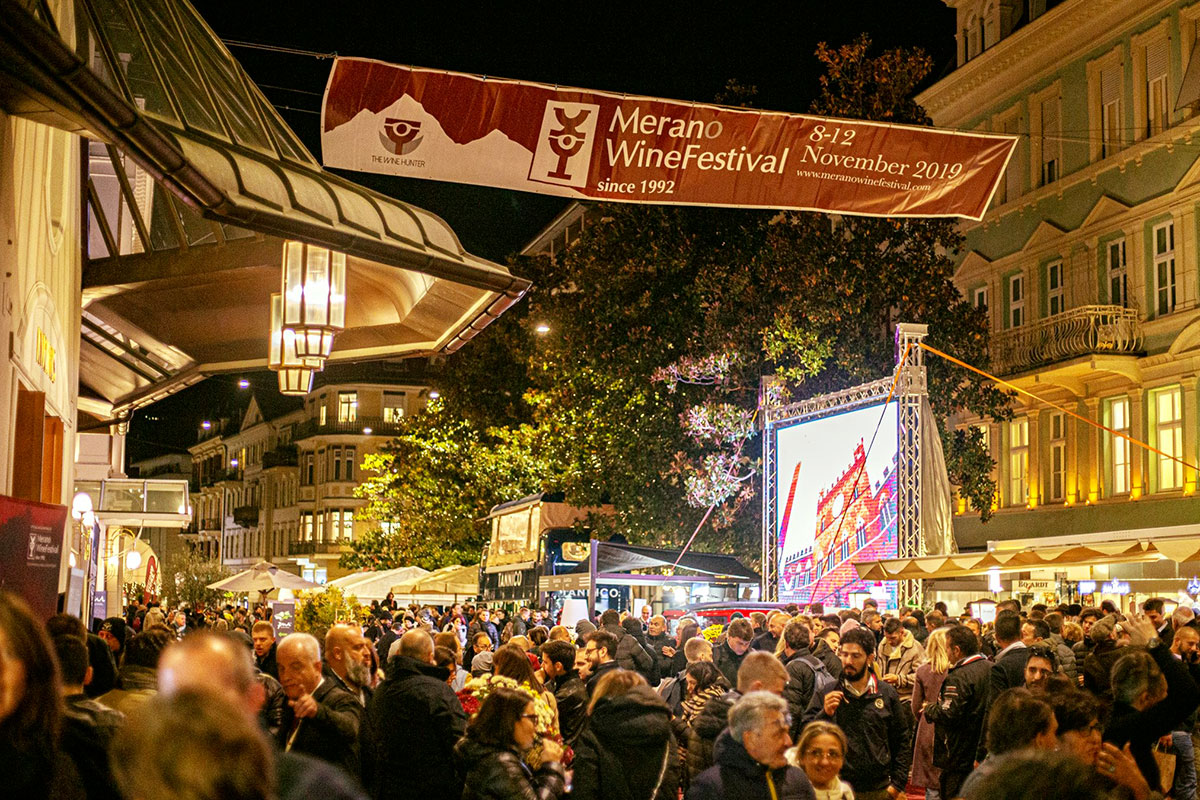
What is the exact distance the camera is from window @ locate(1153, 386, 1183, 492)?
2734 centimetres

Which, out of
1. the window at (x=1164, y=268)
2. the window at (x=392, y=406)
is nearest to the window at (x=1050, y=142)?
the window at (x=1164, y=268)

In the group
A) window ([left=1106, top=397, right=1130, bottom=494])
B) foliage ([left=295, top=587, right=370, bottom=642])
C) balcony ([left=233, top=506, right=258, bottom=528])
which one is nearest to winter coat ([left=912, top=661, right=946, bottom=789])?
foliage ([left=295, top=587, right=370, bottom=642])

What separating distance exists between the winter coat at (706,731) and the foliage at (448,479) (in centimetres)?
3009

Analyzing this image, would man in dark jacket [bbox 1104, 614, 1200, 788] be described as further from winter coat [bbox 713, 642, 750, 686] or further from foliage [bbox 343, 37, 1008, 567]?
foliage [bbox 343, 37, 1008, 567]

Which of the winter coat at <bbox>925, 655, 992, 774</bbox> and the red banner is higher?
the red banner

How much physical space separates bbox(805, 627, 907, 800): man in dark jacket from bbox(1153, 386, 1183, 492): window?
2008 centimetres

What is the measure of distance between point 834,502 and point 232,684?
22055mm

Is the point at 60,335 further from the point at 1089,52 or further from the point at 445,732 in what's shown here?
the point at 1089,52

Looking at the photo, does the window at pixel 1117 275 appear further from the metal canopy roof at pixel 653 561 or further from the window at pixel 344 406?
the window at pixel 344 406

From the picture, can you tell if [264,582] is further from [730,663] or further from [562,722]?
[562,722]

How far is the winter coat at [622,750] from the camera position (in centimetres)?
726

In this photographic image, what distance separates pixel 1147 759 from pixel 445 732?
3596mm

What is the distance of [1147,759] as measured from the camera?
7277 mm

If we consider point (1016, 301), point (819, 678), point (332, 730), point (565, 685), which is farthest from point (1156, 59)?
point (332, 730)
